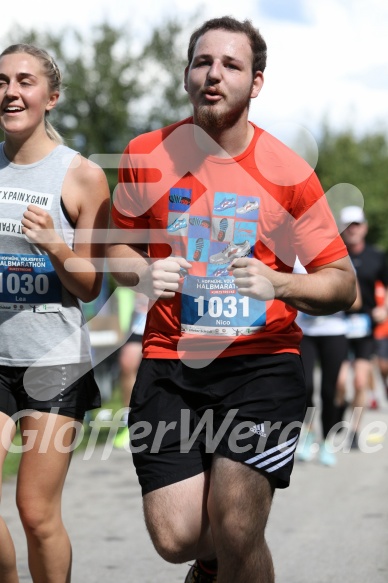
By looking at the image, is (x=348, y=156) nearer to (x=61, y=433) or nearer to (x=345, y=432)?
(x=345, y=432)

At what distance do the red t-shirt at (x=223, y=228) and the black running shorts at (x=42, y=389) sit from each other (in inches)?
13.1

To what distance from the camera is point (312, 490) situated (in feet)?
26.4

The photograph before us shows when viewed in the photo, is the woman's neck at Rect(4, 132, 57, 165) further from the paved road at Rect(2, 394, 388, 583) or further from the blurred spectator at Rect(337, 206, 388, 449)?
the blurred spectator at Rect(337, 206, 388, 449)

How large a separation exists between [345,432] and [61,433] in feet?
23.3

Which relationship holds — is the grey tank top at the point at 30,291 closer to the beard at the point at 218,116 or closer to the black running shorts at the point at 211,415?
the black running shorts at the point at 211,415

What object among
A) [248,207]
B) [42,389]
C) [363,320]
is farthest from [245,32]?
[363,320]

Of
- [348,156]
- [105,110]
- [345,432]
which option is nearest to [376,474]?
[345,432]

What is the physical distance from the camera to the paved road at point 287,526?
5.57 metres

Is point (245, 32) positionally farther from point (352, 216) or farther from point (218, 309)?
point (352, 216)

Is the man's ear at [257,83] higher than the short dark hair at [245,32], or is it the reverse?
the short dark hair at [245,32]

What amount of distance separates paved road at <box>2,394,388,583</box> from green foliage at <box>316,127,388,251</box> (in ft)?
130

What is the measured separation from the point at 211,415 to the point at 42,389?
66cm

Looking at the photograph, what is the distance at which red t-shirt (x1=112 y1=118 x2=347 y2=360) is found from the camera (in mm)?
4051

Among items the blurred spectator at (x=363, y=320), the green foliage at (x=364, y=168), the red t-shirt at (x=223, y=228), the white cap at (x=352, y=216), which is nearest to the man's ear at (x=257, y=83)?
the red t-shirt at (x=223, y=228)
